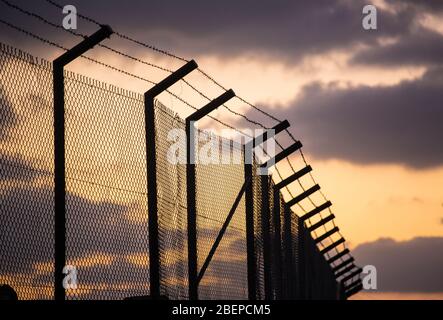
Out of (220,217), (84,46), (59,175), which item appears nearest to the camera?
(59,175)

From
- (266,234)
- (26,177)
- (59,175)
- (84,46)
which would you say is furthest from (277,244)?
(26,177)

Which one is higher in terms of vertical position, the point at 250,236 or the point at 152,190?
the point at 250,236

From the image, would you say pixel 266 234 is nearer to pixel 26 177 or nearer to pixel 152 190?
pixel 152 190

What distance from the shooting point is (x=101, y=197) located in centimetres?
727

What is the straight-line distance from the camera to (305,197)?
17.0 meters

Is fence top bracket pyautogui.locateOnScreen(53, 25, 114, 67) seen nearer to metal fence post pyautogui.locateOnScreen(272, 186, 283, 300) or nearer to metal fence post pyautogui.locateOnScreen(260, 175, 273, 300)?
metal fence post pyautogui.locateOnScreen(260, 175, 273, 300)

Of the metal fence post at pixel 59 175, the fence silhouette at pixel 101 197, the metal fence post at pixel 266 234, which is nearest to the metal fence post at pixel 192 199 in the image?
the fence silhouette at pixel 101 197

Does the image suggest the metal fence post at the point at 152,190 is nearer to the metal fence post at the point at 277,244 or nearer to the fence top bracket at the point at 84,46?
the fence top bracket at the point at 84,46

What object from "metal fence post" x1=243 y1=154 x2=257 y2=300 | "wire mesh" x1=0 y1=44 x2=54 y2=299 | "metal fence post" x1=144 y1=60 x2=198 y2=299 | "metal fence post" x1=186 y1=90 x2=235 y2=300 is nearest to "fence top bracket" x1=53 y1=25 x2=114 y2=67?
"wire mesh" x1=0 y1=44 x2=54 y2=299

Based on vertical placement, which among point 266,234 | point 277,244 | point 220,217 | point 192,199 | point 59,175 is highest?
point 277,244

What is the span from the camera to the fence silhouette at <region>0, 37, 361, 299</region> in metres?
6.03

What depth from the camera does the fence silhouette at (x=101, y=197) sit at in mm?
6027
